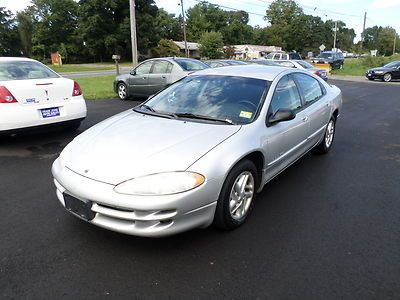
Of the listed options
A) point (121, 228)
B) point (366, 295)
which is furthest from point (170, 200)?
point (366, 295)

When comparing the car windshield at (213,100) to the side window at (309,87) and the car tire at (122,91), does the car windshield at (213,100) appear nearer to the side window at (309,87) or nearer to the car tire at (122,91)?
the side window at (309,87)

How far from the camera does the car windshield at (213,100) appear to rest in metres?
3.67

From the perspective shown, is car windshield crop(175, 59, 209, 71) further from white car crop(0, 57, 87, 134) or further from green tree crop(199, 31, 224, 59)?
green tree crop(199, 31, 224, 59)

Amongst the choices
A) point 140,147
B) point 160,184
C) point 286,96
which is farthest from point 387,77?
point 160,184

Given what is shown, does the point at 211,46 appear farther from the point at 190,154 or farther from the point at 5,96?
the point at 190,154

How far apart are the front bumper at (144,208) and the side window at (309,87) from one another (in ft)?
7.77

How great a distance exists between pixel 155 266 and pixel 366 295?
150 centimetres

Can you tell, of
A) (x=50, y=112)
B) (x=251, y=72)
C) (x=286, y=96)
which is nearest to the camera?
(x=286, y=96)

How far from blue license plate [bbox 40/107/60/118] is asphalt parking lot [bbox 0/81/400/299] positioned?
158cm

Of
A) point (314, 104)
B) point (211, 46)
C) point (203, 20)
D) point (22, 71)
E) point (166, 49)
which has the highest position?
point (203, 20)

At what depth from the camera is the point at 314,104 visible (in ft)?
15.9

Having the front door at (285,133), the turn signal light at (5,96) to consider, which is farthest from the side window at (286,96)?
the turn signal light at (5,96)

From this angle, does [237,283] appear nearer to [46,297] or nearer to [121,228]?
[121,228]

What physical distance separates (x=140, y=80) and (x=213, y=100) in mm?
8083
